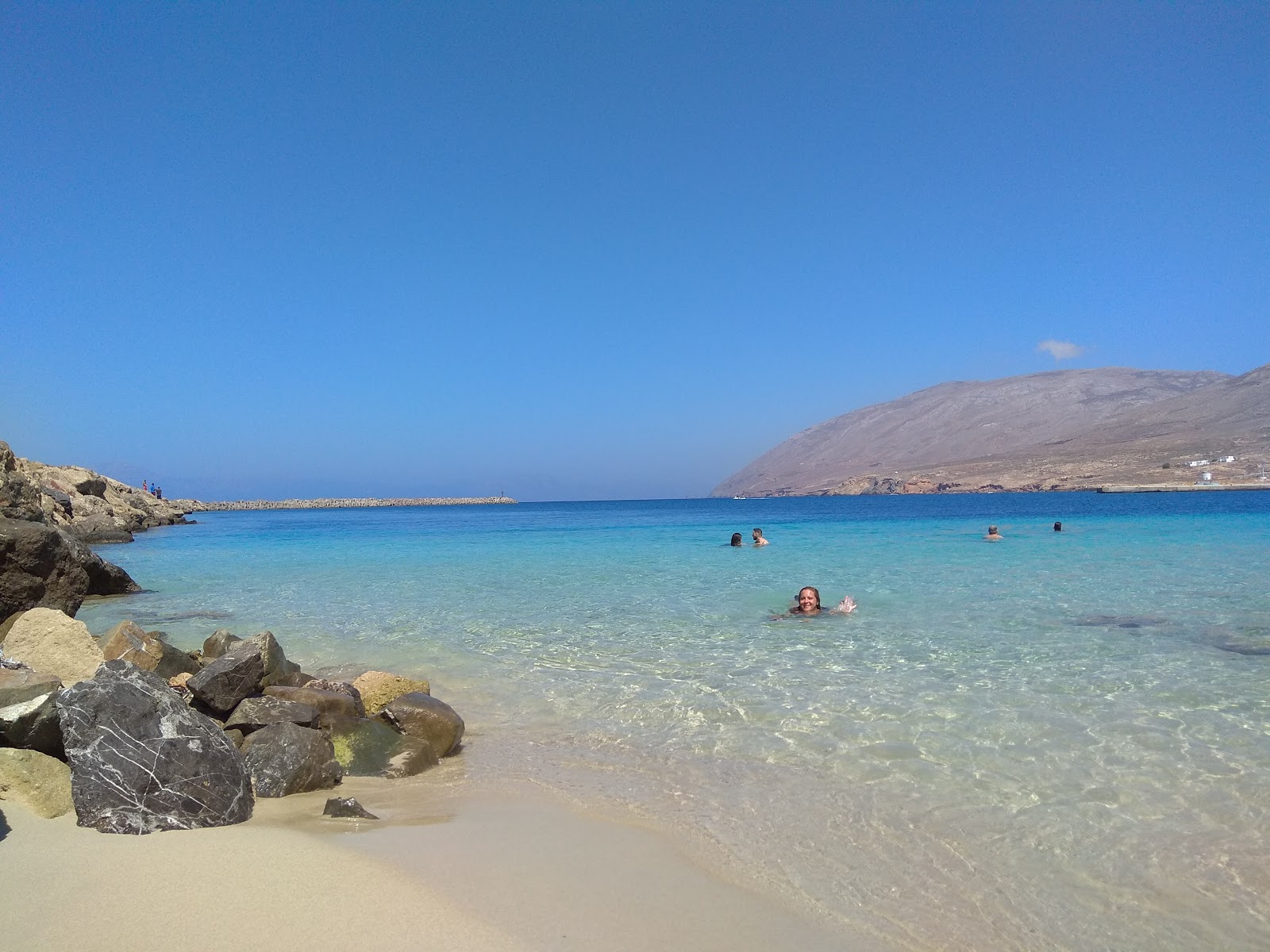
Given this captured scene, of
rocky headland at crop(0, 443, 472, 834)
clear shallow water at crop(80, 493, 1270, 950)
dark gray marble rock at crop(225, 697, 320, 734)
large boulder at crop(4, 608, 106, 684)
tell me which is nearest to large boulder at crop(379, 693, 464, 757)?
rocky headland at crop(0, 443, 472, 834)

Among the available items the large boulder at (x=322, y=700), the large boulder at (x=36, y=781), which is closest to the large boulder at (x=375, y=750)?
the large boulder at (x=322, y=700)

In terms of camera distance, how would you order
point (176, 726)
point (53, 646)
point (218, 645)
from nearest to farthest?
point (176, 726) < point (53, 646) < point (218, 645)

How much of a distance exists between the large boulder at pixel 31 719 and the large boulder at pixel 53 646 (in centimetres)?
209

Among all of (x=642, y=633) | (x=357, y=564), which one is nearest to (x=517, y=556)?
(x=357, y=564)

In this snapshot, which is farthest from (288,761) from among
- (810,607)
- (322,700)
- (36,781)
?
(810,607)

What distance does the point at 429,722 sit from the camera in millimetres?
6402

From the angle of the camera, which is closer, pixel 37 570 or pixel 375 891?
pixel 375 891

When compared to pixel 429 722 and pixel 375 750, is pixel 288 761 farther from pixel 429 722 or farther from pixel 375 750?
pixel 429 722

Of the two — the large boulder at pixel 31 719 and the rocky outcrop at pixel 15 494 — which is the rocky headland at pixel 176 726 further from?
the rocky outcrop at pixel 15 494

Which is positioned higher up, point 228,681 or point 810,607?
point 228,681

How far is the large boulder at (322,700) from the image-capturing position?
6492mm

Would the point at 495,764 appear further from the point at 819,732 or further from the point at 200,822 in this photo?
the point at 819,732

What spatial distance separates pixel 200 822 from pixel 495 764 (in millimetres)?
2228

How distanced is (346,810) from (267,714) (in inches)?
66.9
